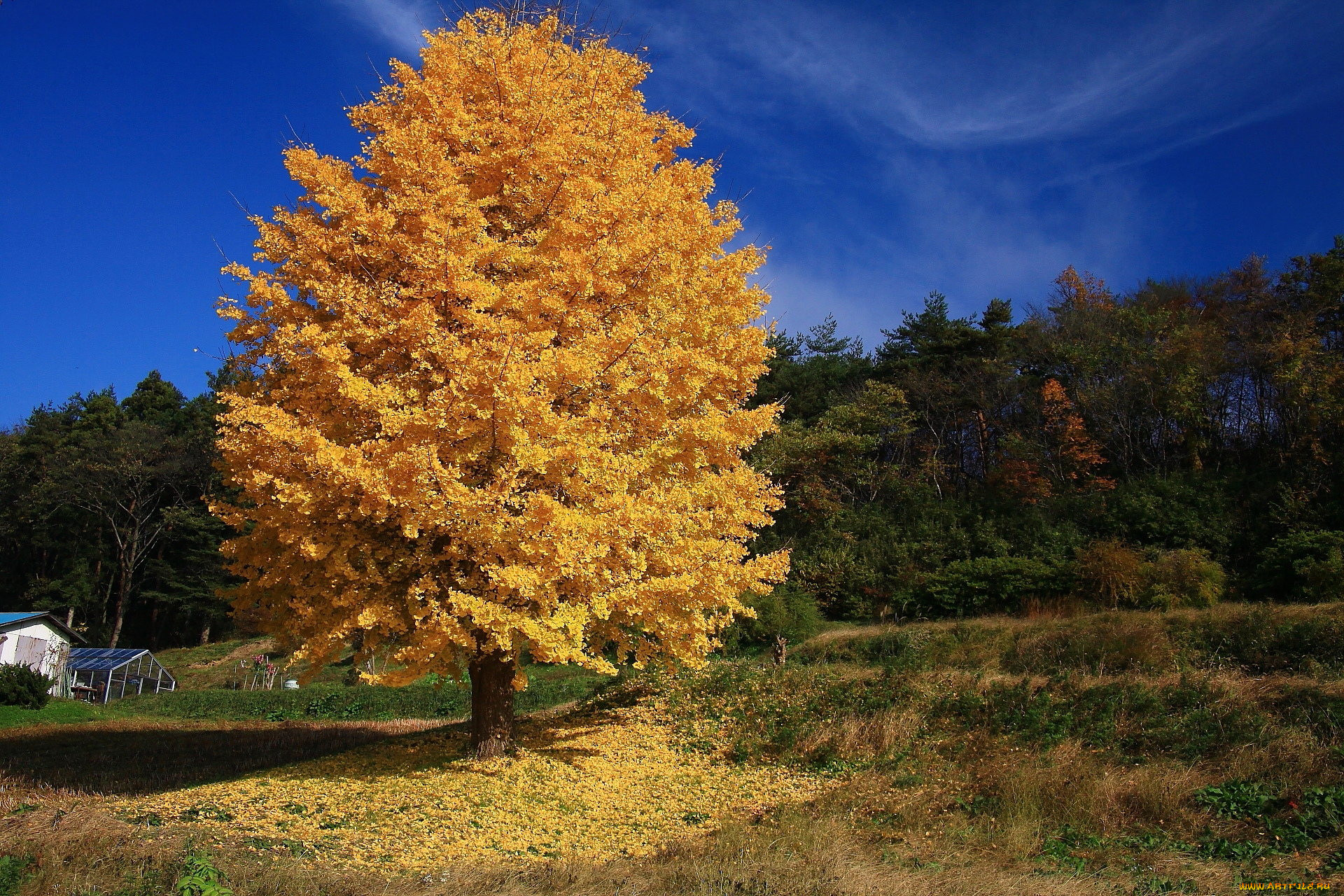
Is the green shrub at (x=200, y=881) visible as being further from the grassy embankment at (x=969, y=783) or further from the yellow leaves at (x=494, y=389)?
the yellow leaves at (x=494, y=389)

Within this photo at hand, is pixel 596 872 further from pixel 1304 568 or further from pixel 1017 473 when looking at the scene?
pixel 1017 473

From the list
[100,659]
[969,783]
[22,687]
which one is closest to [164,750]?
[22,687]

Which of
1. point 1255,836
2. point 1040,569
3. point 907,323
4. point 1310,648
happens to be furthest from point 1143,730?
point 907,323

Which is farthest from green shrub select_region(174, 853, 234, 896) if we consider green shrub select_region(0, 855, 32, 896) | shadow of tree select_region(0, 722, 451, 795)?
shadow of tree select_region(0, 722, 451, 795)

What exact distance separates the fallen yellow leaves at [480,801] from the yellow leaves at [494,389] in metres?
1.51

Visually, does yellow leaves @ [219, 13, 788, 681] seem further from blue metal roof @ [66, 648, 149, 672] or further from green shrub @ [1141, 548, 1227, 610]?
blue metal roof @ [66, 648, 149, 672]

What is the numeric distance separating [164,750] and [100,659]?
18235 mm

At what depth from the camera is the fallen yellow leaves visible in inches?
269

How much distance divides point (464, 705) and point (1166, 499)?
21.3 meters

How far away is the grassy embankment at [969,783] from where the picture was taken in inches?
226

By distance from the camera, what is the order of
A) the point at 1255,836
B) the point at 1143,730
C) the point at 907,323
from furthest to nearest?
the point at 907,323 → the point at 1143,730 → the point at 1255,836

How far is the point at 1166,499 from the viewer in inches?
891

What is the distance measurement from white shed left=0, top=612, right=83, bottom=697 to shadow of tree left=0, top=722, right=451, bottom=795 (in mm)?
10670

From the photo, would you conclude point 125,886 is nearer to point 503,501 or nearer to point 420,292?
point 503,501
